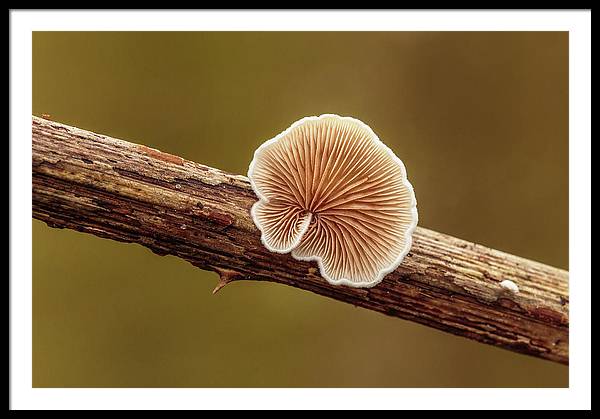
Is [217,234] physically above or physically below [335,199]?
below

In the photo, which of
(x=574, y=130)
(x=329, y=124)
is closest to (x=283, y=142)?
(x=329, y=124)

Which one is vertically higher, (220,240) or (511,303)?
(220,240)

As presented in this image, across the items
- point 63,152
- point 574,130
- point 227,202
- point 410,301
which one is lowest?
point 410,301

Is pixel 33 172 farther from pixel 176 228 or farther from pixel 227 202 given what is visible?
pixel 227 202
